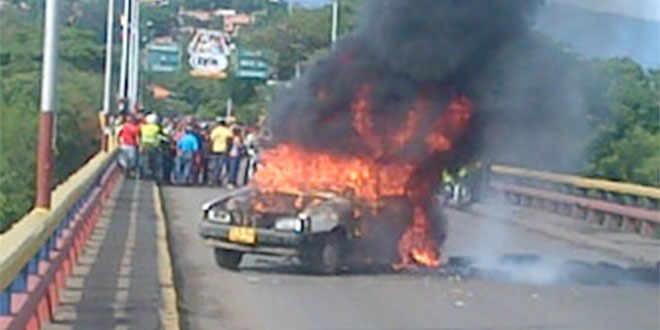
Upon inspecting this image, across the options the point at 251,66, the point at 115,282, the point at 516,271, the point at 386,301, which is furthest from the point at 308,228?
the point at 251,66

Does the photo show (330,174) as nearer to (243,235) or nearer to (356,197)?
(356,197)

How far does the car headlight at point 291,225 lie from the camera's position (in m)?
16.3

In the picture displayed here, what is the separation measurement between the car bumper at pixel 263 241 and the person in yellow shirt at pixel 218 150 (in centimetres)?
1880

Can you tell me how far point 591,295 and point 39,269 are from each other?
302 inches

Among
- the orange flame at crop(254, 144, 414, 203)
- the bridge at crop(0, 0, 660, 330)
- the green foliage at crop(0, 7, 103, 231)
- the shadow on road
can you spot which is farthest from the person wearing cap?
the orange flame at crop(254, 144, 414, 203)

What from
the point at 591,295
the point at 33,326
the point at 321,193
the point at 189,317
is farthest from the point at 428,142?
the point at 33,326

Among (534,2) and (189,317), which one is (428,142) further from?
(189,317)

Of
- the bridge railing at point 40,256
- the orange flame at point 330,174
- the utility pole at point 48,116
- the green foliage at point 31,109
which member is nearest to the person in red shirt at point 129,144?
the green foliage at point 31,109

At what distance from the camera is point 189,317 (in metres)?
12.9

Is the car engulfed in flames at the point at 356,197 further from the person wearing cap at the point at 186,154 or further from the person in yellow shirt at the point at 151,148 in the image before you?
the person in yellow shirt at the point at 151,148

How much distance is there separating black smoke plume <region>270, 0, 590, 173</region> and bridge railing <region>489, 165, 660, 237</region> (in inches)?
311

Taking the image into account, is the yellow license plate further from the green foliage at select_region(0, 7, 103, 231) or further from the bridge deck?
the green foliage at select_region(0, 7, 103, 231)

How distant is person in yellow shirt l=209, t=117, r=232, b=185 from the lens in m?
35.7

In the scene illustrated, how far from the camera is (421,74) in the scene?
1822cm
